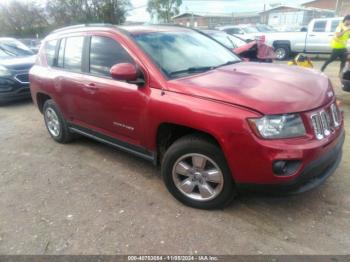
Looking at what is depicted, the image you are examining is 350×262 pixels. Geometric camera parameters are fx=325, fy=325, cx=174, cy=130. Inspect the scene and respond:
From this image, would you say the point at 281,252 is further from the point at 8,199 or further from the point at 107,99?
the point at 8,199

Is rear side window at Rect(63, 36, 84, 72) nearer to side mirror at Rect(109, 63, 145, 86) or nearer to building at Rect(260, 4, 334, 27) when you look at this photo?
side mirror at Rect(109, 63, 145, 86)

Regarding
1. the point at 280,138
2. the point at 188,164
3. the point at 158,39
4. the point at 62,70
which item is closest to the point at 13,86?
the point at 62,70

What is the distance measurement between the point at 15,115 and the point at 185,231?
225 inches

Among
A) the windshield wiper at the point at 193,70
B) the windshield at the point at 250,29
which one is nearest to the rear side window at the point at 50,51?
the windshield wiper at the point at 193,70

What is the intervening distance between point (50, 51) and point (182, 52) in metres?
2.42

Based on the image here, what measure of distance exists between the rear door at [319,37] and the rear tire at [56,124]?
12673mm

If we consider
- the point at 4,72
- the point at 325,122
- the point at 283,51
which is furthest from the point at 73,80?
the point at 283,51

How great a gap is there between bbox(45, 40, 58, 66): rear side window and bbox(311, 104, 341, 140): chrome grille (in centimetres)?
382

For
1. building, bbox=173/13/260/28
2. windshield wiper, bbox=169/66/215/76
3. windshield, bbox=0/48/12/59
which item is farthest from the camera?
building, bbox=173/13/260/28

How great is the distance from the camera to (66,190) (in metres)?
3.80

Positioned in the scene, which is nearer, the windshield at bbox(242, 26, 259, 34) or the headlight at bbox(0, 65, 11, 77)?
the headlight at bbox(0, 65, 11, 77)

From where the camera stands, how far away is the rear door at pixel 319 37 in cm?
1405

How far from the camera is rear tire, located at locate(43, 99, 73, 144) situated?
16.3 feet

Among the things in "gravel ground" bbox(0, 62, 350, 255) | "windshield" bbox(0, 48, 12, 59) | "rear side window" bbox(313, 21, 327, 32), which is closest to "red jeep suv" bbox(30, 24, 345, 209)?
"gravel ground" bbox(0, 62, 350, 255)
